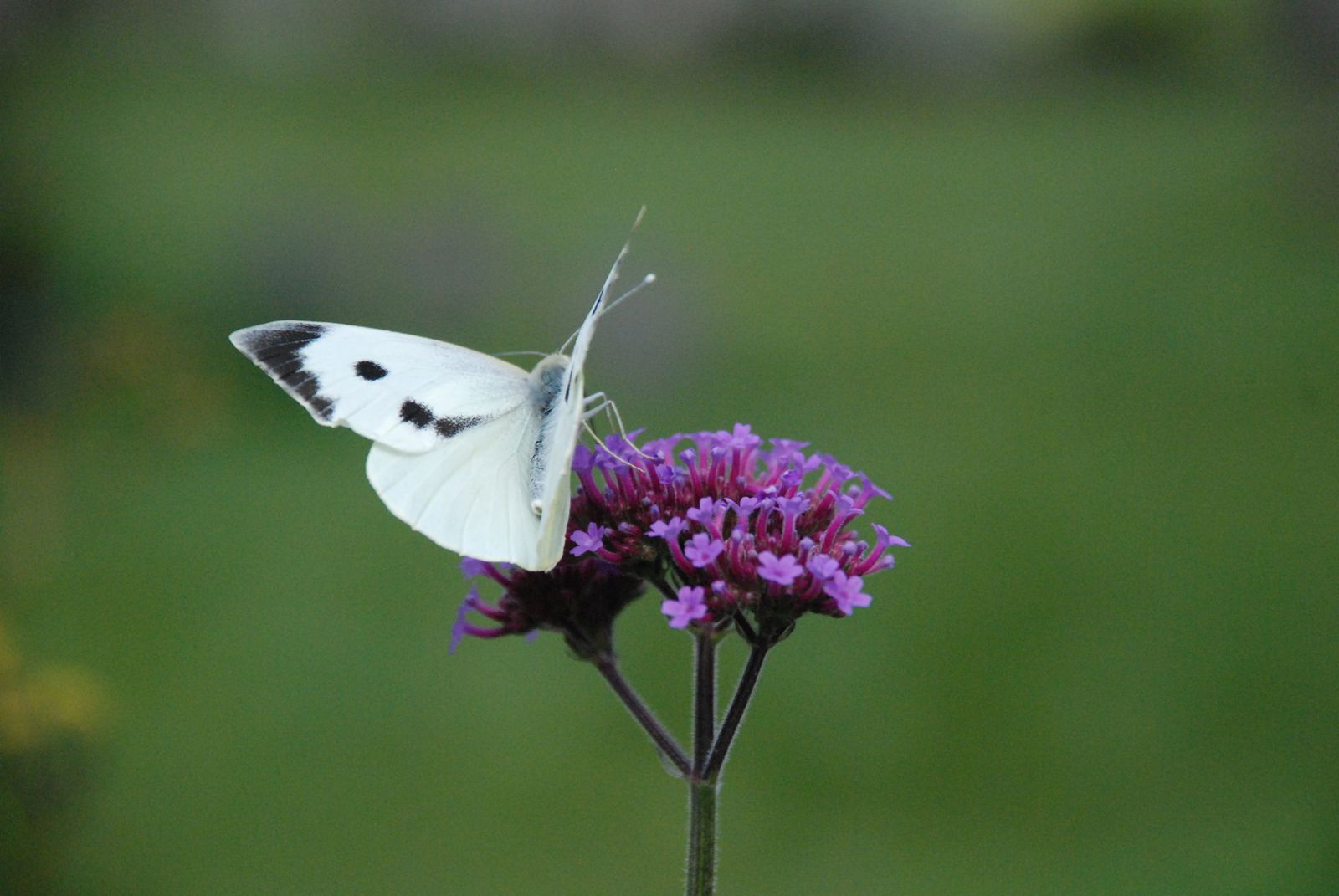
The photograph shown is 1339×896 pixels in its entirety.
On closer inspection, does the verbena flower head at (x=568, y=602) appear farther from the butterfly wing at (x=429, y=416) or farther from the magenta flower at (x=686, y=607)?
the magenta flower at (x=686, y=607)

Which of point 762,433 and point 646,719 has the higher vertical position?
point 762,433

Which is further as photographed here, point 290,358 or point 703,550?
point 290,358

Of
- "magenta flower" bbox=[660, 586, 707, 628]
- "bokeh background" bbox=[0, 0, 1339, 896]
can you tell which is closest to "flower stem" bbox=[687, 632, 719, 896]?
"magenta flower" bbox=[660, 586, 707, 628]

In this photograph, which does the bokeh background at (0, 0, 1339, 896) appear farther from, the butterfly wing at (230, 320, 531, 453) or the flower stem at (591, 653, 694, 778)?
the flower stem at (591, 653, 694, 778)

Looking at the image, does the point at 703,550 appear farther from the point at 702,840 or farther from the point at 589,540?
the point at 702,840

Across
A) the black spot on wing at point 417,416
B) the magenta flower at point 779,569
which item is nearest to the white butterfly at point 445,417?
the black spot on wing at point 417,416

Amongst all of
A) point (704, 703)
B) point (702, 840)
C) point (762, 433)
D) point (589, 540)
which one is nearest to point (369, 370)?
point (589, 540)
